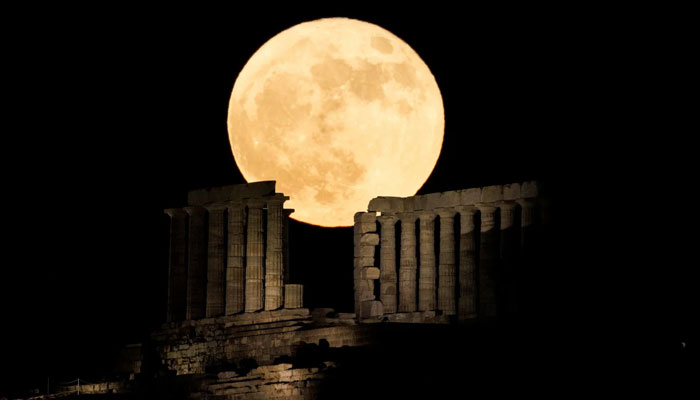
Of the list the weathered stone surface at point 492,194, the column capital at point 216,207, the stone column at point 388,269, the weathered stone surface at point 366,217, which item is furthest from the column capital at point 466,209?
the column capital at point 216,207

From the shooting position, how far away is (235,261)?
83625mm

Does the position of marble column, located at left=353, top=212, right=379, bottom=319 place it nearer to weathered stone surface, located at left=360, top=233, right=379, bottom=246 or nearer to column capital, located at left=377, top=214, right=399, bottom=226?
weathered stone surface, located at left=360, top=233, right=379, bottom=246

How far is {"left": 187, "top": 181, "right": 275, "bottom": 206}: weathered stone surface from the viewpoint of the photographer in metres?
82.8

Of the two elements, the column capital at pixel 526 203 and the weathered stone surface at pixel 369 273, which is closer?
the column capital at pixel 526 203

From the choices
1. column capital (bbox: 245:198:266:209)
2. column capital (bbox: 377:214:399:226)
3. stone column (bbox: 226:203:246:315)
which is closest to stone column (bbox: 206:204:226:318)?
stone column (bbox: 226:203:246:315)

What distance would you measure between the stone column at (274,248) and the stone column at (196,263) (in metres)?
3.38

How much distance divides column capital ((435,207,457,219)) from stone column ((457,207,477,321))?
0.34 metres

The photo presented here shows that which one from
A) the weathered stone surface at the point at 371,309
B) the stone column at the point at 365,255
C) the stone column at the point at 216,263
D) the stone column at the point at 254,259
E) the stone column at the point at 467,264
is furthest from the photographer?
the stone column at the point at 365,255

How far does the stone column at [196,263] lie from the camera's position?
84.6m

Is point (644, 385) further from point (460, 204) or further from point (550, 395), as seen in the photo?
point (460, 204)

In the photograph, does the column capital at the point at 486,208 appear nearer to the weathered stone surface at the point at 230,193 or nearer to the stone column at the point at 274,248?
the stone column at the point at 274,248

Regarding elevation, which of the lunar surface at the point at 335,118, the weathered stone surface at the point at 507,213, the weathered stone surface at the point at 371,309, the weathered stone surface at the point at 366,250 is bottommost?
the weathered stone surface at the point at 371,309

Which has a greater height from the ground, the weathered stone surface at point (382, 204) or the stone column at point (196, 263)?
the weathered stone surface at point (382, 204)

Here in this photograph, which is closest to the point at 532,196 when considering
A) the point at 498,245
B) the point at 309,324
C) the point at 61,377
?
the point at 498,245
